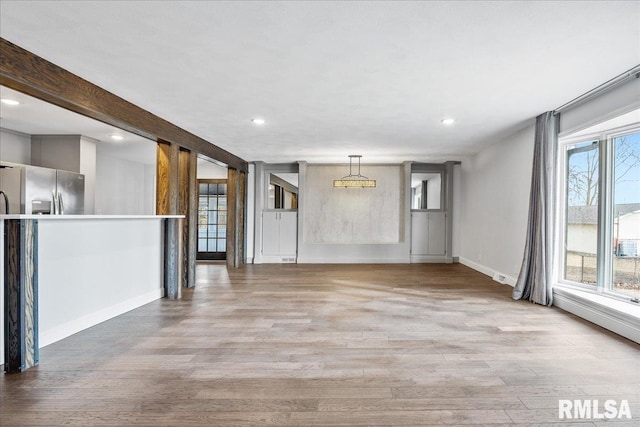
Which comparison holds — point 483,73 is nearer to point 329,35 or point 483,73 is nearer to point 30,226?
point 329,35

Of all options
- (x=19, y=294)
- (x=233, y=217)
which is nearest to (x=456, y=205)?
(x=233, y=217)

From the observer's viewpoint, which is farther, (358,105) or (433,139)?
(433,139)

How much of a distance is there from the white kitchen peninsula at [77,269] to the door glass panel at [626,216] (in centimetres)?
508

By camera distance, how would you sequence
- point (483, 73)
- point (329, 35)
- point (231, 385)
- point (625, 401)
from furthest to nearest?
point (483, 73) < point (329, 35) < point (231, 385) < point (625, 401)

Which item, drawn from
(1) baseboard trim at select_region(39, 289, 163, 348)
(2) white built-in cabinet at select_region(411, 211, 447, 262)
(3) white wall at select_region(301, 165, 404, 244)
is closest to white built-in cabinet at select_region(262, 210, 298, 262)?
(3) white wall at select_region(301, 165, 404, 244)

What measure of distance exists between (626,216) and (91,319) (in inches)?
212

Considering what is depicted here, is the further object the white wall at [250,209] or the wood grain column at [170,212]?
the white wall at [250,209]

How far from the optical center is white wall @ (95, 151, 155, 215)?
7.74 meters

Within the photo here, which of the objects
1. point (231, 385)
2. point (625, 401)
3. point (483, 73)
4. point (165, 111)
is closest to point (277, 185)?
point (165, 111)

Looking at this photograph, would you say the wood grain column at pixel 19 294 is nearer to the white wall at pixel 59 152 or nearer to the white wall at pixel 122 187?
the white wall at pixel 59 152

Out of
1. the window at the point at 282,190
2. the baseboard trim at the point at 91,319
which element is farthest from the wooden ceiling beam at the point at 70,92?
the window at the point at 282,190

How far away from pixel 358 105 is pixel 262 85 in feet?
3.76

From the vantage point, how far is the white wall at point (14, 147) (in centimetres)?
566

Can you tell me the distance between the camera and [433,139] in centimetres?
599
